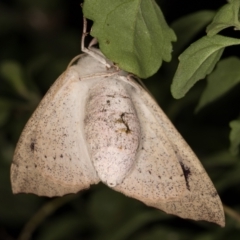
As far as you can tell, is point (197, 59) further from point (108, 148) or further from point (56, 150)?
point (56, 150)

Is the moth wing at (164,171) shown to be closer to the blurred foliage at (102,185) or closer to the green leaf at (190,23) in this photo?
the green leaf at (190,23)

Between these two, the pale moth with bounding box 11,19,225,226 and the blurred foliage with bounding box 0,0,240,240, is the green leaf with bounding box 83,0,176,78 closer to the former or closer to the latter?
the pale moth with bounding box 11,19,225,226

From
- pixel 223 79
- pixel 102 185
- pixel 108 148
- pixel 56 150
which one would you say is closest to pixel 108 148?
pixel 108 148

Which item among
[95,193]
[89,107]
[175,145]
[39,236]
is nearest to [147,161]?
[175,145]

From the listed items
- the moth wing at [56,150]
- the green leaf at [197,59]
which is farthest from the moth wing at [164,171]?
the green leaf at [197,59]

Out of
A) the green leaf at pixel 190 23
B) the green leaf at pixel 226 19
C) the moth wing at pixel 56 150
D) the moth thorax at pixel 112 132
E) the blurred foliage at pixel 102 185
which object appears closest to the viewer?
the green leaf at pixel 226 19

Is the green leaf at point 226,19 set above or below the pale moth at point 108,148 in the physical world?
above

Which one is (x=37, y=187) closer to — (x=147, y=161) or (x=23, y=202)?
(x=147, y=161)
